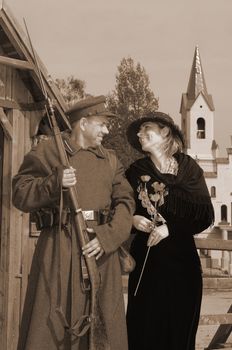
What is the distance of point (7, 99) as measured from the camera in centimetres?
757

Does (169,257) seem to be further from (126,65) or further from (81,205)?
(126,65)

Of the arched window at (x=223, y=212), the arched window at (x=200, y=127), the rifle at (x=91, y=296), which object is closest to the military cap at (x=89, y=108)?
the rifle at (x=91, y=296)

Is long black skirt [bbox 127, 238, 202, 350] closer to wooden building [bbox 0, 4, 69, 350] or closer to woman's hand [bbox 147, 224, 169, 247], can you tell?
woman's hand [bbox 147, 224, 169, 247]

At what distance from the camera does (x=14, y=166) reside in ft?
24.9

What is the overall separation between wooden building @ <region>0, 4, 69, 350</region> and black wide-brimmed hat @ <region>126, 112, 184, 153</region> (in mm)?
2186

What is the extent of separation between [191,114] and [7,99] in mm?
52243

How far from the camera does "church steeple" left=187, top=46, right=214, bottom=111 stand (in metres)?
59.0

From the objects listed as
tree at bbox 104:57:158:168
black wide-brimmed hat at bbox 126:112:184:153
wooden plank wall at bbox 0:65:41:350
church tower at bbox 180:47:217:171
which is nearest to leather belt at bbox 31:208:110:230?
black wide-brimmed hat at bbox 126:112:184:153

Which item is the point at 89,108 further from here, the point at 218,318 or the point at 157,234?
the point at 218,318

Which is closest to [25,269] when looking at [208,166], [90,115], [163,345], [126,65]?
[163,345]

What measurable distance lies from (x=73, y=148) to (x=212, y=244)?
81.5 inches

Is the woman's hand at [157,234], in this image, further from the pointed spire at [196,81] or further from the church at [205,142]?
the pointed spire at [196,81]

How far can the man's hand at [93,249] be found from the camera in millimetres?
4145

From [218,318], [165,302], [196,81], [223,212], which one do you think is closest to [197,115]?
[196,81]
